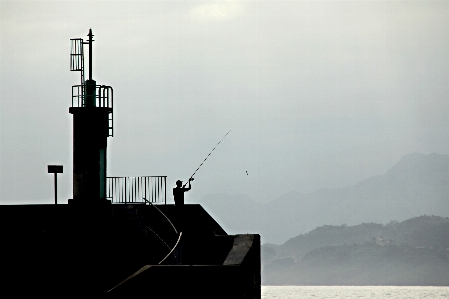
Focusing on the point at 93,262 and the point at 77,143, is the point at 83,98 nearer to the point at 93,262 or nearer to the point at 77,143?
the point at 77,143

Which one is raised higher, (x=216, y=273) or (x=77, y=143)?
(x=77, y=143)

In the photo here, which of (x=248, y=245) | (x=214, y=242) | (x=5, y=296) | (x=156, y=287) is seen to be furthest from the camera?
(x=214, y=242)

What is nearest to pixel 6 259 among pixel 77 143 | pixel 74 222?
pixel 74 222

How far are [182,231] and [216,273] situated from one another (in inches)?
296

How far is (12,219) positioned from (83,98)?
6048 millimetres

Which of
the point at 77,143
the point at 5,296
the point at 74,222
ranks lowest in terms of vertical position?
the point at 5,296

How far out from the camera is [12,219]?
36.5 m

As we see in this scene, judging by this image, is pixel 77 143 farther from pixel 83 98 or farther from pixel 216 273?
pixel 216 273

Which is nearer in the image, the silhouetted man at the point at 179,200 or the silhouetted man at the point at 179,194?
the silhouetted man at the point at 179,200

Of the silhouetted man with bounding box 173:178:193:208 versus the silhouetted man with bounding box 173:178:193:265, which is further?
the silhouetted man with bounding box 173:178:193:208

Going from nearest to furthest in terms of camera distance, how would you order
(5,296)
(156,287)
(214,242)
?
(156,287) < (5,296) < (214,242)

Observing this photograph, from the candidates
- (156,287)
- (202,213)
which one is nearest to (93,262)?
(156,287)

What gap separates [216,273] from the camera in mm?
32219

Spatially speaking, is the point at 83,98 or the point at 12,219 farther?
the point at 83,98
